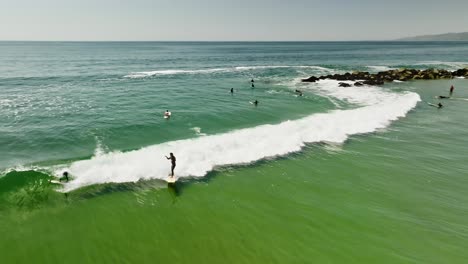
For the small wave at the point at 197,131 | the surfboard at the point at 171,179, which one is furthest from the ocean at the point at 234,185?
the surfboard at the point at 171,179

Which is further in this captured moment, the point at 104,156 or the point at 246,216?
the point at 104,156

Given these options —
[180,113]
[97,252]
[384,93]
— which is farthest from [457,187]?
[384,93]

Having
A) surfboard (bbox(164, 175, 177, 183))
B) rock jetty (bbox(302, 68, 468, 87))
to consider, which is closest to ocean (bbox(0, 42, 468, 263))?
surfboard (bbox(164, 175, 177, 183))

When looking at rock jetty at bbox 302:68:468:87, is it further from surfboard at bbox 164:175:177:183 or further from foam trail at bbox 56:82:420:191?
surfboard at bbox 164:175:177:183

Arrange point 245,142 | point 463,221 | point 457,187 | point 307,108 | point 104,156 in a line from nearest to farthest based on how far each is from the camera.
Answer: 1. point 463,221
2. point 457,187
3. point 104,156
4. point 245,142
5. point 307,108

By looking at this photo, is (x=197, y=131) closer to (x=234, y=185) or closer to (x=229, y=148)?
(x=229, y=148)

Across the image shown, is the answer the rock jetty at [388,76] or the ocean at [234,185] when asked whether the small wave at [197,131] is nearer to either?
the ocean at [234,185]

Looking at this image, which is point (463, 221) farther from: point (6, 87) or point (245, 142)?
point (6, 87)
